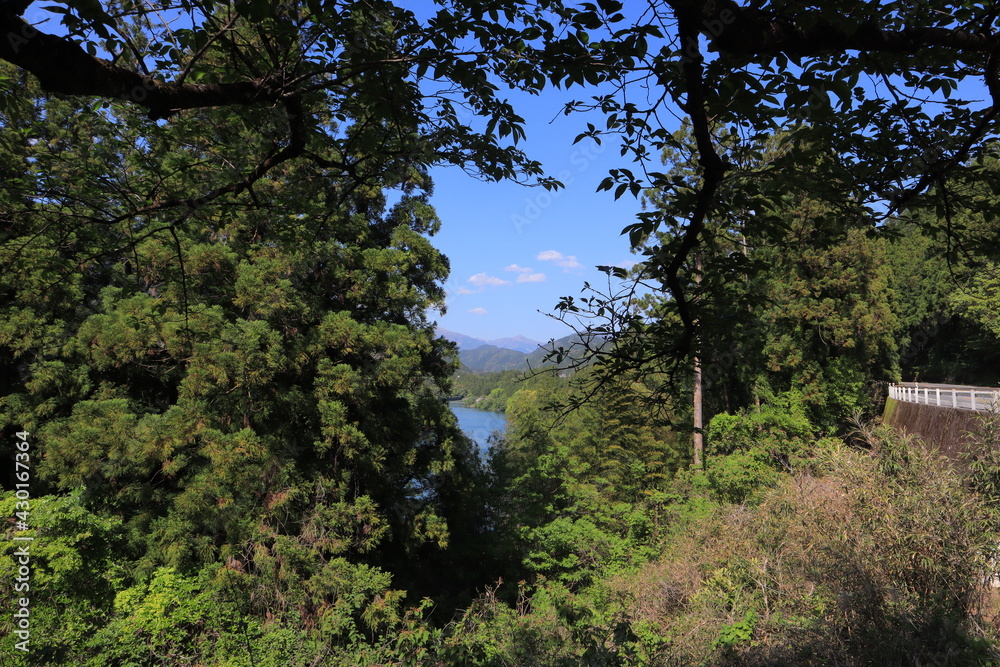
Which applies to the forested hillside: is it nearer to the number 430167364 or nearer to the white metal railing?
the number 430167364

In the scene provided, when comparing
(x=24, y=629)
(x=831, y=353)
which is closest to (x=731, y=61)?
(x=24, y=629)

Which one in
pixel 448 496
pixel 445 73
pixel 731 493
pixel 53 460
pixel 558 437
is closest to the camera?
pixel 445 73

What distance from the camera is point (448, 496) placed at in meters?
11.7

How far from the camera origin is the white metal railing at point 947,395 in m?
9.12

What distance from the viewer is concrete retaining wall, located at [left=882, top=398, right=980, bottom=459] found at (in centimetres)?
723

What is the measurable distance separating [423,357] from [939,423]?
1015cm

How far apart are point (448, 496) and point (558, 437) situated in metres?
11.3

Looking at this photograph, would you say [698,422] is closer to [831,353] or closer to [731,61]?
[831,353]

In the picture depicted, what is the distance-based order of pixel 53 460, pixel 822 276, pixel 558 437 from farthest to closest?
pixel 558 437
pixel 822 276
pixel 53 460
